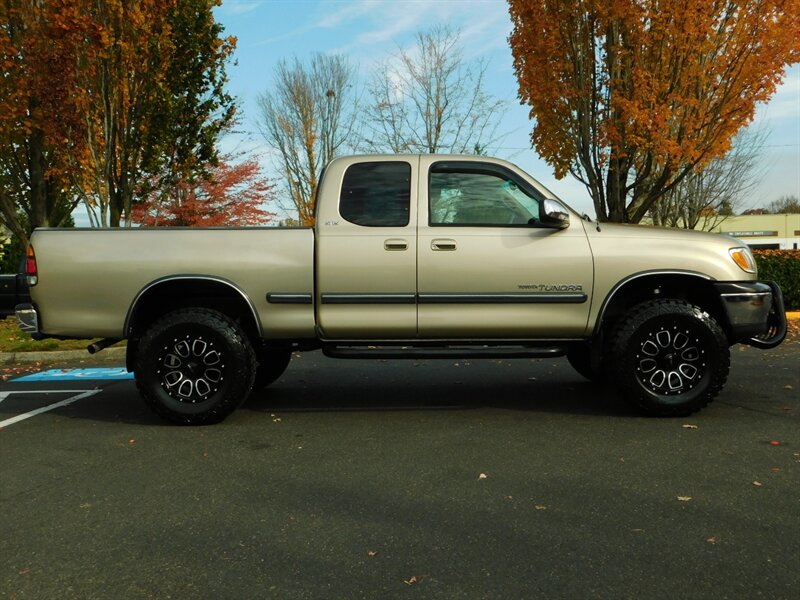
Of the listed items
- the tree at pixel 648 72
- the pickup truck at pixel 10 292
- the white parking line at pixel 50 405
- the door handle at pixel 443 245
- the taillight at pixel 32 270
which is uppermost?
the tree at pixel 648 72

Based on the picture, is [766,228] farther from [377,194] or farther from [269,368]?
[377,194]

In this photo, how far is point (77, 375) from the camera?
8.78 m

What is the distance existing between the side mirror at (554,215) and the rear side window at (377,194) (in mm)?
1083

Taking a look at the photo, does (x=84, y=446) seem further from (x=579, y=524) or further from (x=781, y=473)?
(x=781, y=473)

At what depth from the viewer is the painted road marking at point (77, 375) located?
8.55 metres

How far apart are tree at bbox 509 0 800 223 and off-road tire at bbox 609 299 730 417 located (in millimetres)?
7433

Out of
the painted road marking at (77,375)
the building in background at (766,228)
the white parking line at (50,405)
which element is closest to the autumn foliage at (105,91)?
the painted road marking at (77,375)

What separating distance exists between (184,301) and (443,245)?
2184 mm

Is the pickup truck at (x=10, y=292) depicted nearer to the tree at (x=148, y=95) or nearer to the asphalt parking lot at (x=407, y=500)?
the tree at (x=148, y=95)

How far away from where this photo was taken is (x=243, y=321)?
20.6ft

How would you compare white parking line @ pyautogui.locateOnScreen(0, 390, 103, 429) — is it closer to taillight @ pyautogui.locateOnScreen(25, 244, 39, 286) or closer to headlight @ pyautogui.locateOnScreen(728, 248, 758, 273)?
taillight @ pyautogui.locateOnScreen(25, 244, 39, 286)

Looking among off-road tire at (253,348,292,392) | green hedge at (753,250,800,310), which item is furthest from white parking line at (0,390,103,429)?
green hedge at (753,250,800,310)

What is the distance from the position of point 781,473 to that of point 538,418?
194 cm

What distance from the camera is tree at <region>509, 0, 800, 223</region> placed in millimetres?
11992
